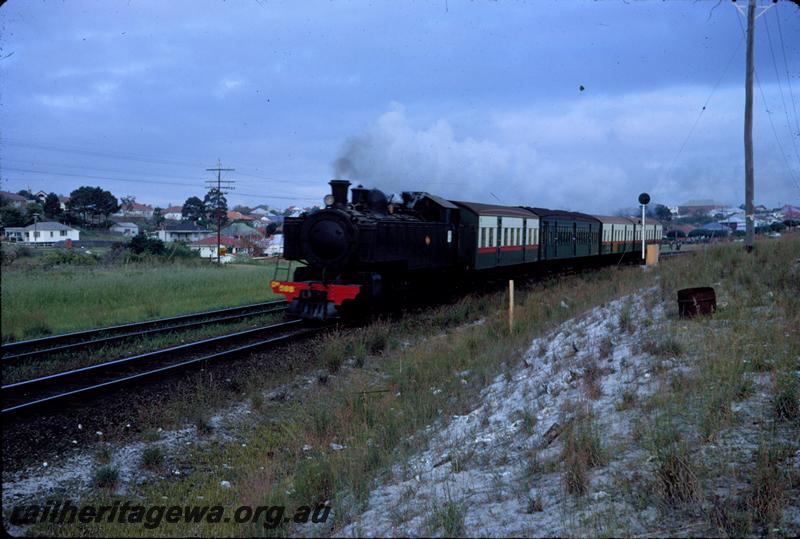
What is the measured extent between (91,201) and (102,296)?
109 ft

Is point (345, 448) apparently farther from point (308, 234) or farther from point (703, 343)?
point (308, 234)

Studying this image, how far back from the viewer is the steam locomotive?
13867 mm

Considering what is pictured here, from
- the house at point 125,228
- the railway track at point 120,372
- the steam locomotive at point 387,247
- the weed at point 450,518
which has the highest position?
the house at point 125,228

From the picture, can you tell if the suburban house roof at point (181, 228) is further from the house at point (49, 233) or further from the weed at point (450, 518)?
the weed at point (450, 518)

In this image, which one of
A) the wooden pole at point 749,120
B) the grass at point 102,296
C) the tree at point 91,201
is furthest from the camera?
the tree at point 91,201

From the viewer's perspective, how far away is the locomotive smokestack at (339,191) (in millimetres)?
14609

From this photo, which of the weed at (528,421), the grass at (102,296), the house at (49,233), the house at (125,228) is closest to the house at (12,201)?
the grass at (102,296)

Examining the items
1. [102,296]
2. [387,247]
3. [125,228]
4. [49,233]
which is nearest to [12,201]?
[102,296]

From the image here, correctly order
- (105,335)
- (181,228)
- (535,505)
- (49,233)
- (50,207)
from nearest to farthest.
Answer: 1. (535,505)
2. (105,335)
3. (50,207)
4. (49,233)
5. (181,228)

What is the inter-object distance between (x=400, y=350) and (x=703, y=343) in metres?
6.41

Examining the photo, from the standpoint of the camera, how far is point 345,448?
658 centimetres

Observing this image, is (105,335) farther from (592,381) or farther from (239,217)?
(239,217)

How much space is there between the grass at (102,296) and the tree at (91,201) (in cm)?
2568

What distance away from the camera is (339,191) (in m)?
14.7
